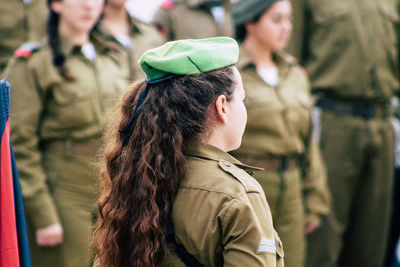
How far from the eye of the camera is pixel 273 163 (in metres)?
3.71

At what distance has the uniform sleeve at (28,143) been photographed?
330 cm

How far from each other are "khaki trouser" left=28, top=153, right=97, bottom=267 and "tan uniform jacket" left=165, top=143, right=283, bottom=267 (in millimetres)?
1657

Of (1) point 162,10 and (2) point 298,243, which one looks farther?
(1) point 162,10

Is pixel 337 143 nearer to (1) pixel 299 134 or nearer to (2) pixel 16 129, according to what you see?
(1) pixel 299 134

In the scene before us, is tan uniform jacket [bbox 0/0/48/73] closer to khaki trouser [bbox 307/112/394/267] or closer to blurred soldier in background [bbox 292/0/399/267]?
blurred soldier in background [bbox 292/0/399/267]

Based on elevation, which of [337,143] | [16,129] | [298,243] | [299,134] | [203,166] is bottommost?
[298,243]

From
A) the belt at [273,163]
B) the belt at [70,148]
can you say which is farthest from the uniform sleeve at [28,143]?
the belt at [273,163]

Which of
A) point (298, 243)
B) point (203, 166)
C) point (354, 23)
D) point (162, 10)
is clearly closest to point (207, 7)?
point (162, 10)

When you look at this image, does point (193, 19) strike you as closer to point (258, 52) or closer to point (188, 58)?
point (258, 52)

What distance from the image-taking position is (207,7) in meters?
4.78

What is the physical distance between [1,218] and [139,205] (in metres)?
0.40

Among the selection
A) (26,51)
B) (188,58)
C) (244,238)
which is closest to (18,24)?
(26,51)

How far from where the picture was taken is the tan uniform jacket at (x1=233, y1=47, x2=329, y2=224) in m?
3.66

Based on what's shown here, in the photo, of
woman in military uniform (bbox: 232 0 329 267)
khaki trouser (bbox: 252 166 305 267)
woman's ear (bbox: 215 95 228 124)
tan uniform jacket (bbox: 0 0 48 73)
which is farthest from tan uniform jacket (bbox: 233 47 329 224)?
woman's ear (bbox: 215 95 228 124)
